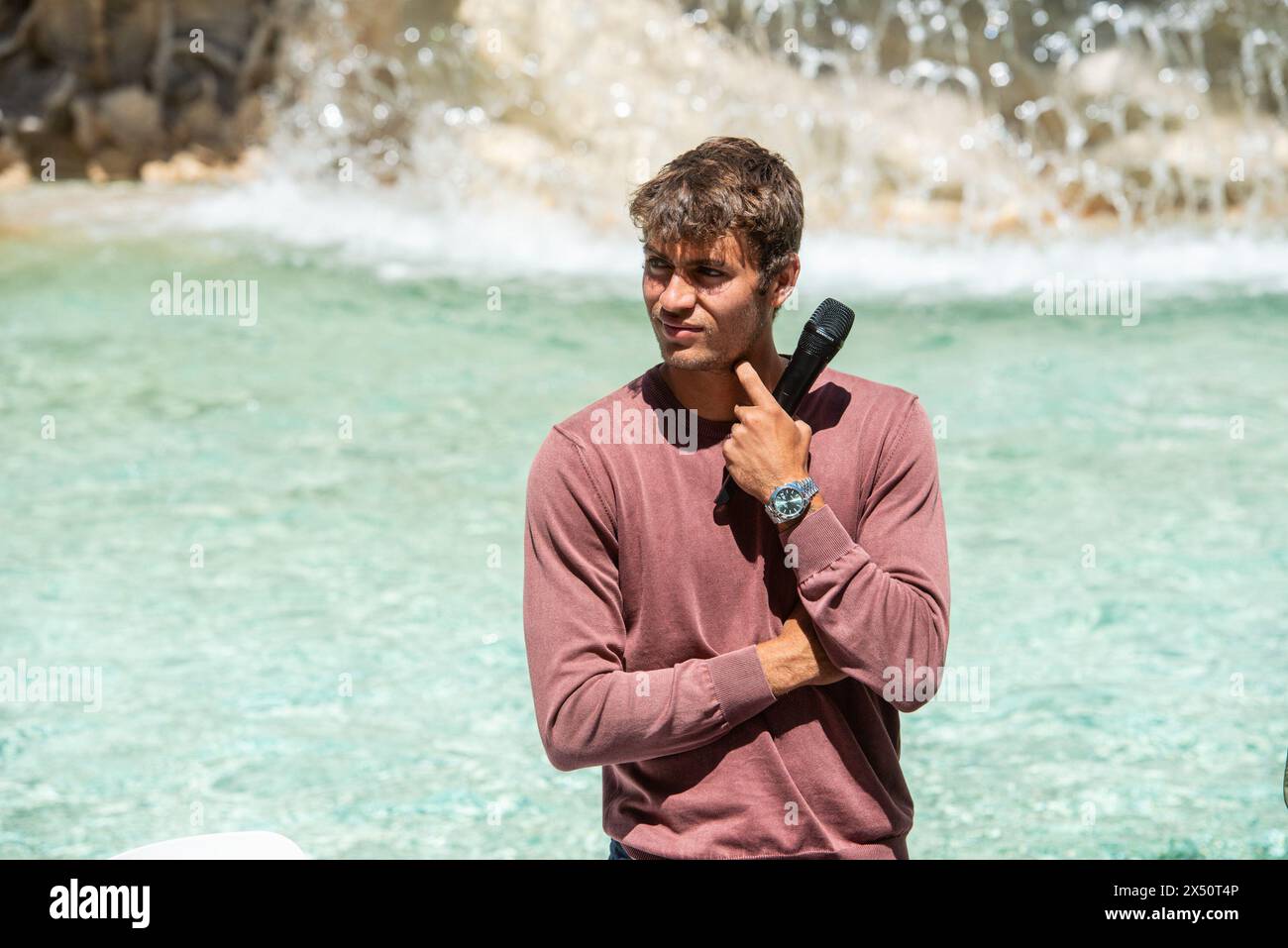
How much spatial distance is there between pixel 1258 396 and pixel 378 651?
3920 mm

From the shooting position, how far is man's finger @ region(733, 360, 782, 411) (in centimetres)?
186

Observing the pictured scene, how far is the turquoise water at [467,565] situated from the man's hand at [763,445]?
173 cm

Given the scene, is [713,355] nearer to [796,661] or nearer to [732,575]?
[732,575]

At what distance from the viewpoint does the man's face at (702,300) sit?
186 cm

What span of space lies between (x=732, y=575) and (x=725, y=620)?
59 millimetres

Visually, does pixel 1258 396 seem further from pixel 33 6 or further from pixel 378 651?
pixel 33 6

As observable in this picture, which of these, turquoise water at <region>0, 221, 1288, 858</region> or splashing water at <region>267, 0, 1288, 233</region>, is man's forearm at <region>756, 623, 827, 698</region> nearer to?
turquoise water at <region>0, 221, 1288, 858</region>

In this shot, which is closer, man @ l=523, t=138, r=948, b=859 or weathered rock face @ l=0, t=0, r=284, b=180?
man @ l=523, t=138, r=948, b=859

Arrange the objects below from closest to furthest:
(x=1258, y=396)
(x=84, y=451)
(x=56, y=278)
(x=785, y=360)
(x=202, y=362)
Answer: (x=785, y=360) → (x=84, y=451) → (x=1258, y=396) → (x=202, y=362) → (x=56, y=278)

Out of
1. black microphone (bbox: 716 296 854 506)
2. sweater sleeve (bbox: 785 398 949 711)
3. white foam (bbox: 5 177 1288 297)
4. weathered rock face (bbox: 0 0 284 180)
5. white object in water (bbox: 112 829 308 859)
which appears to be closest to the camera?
sweater sleeve (bbox: 785 398 949 711)

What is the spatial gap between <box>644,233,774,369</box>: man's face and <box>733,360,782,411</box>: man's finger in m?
0.04

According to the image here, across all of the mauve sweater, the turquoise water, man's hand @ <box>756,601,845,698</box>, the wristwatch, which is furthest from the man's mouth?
the turquoise water
